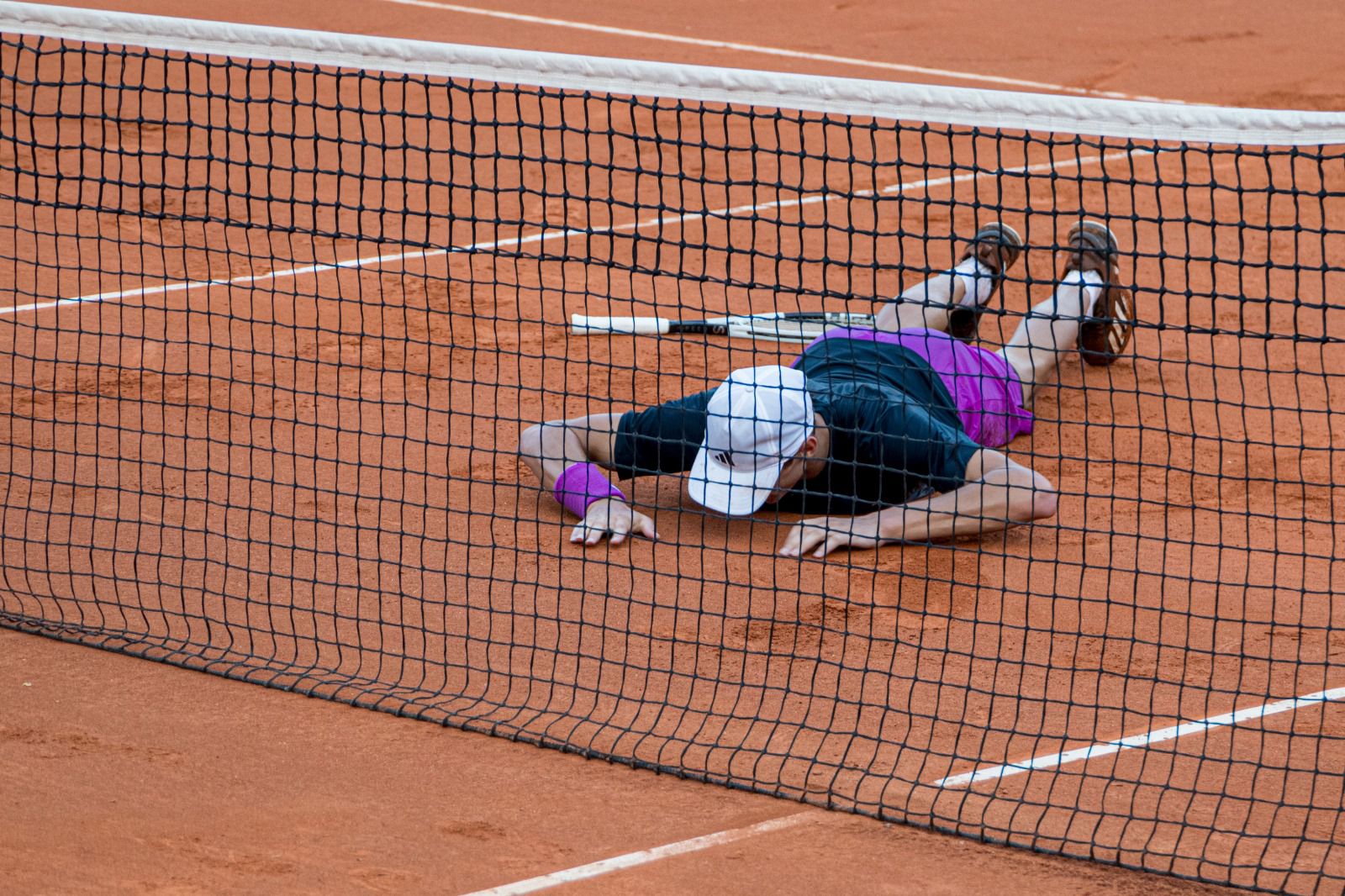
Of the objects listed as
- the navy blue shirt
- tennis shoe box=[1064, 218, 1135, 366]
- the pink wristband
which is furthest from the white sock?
the pink wristband

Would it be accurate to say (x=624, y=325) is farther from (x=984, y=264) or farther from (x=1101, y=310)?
(x=1101, y=310)

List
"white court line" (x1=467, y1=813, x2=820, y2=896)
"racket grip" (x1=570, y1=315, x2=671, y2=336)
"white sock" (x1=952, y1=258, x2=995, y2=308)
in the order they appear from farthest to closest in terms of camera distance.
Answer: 1. "racket grip" (x1=570, y1=315, x2=671, y2=336)
2. "white sock" (x1=952, y1=258, x2=995, y2=308)
3. "white court line" (x1=467, y1=813, x2=820, y2=896)

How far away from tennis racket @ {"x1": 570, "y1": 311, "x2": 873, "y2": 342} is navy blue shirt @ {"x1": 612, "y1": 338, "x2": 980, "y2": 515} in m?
1.32

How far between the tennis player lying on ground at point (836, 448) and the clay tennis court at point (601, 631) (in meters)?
0.16

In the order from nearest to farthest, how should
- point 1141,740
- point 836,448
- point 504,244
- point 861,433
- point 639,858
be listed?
point 639,858 → point 1141,740 → point 861,433 → point 836,448 → point 504,244

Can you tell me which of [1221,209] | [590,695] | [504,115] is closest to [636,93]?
[590,695]

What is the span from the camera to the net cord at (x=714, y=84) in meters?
4.41

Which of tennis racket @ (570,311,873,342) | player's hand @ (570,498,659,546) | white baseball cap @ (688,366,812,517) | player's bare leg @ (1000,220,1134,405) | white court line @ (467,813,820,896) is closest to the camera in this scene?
white court line @ (467,813,820,896)

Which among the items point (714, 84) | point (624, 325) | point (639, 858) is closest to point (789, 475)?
point (714, 84)

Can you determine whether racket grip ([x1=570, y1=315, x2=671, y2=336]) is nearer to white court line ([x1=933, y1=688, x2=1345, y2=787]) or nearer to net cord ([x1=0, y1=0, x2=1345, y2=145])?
net cord ([x1=0, y1=0, x2=1345, y2=145])

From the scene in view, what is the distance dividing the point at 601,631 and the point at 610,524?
602 mm

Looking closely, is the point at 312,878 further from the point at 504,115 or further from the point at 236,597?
the point at 504,115

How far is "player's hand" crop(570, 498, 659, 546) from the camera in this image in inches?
228

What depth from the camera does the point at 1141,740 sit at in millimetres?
4652
